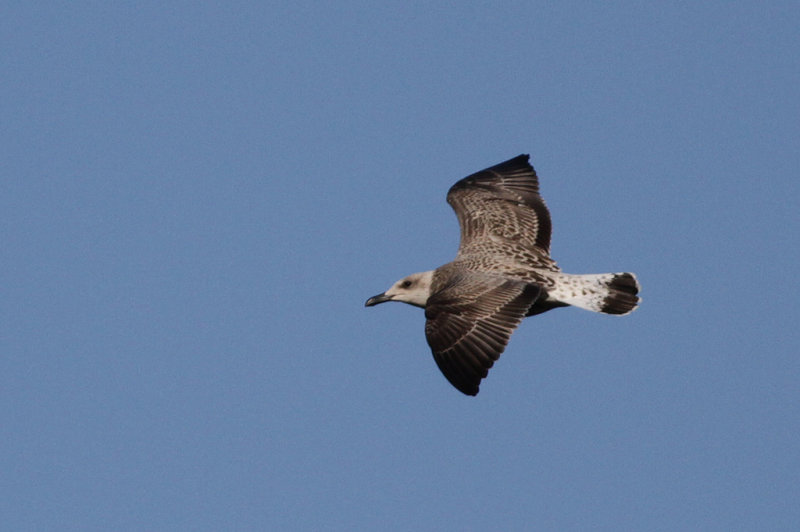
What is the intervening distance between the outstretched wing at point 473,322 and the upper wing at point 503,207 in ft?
6.43

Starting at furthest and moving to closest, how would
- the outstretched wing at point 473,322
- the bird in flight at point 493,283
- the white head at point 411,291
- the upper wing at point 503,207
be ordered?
1. the upper wing at point 503,207
2. the white head at point 411,291
3. the bird in flight at point 493,283
4. the outstretched wing at point 473,322

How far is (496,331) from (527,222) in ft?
12.1

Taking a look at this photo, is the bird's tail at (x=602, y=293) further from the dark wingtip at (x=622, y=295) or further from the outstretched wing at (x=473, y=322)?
the outstretched wing at (x=473, y=322)

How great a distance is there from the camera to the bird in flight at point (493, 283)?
1318cm

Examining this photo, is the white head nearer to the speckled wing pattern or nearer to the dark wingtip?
the speckled wing pattern

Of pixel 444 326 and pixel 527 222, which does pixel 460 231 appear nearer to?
pixel 527 222

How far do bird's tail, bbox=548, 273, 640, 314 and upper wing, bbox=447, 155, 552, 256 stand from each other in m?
1.57

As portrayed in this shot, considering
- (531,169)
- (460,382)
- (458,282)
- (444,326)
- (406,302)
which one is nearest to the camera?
(460,382)

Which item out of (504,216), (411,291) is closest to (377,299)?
(411,291)

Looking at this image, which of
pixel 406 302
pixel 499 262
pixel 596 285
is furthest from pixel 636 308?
pixel 406 302

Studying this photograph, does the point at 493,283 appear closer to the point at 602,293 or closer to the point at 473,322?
the point at 473,322

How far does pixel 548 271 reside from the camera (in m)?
15.2

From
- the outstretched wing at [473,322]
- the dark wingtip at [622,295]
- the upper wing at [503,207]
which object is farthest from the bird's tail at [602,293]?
the upper wing at [503,207]

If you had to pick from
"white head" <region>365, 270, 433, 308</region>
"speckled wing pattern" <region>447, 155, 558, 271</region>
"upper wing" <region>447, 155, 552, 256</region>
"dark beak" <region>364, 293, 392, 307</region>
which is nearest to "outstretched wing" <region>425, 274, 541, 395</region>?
"white head" <region>365, 270, 433, 308</region>
